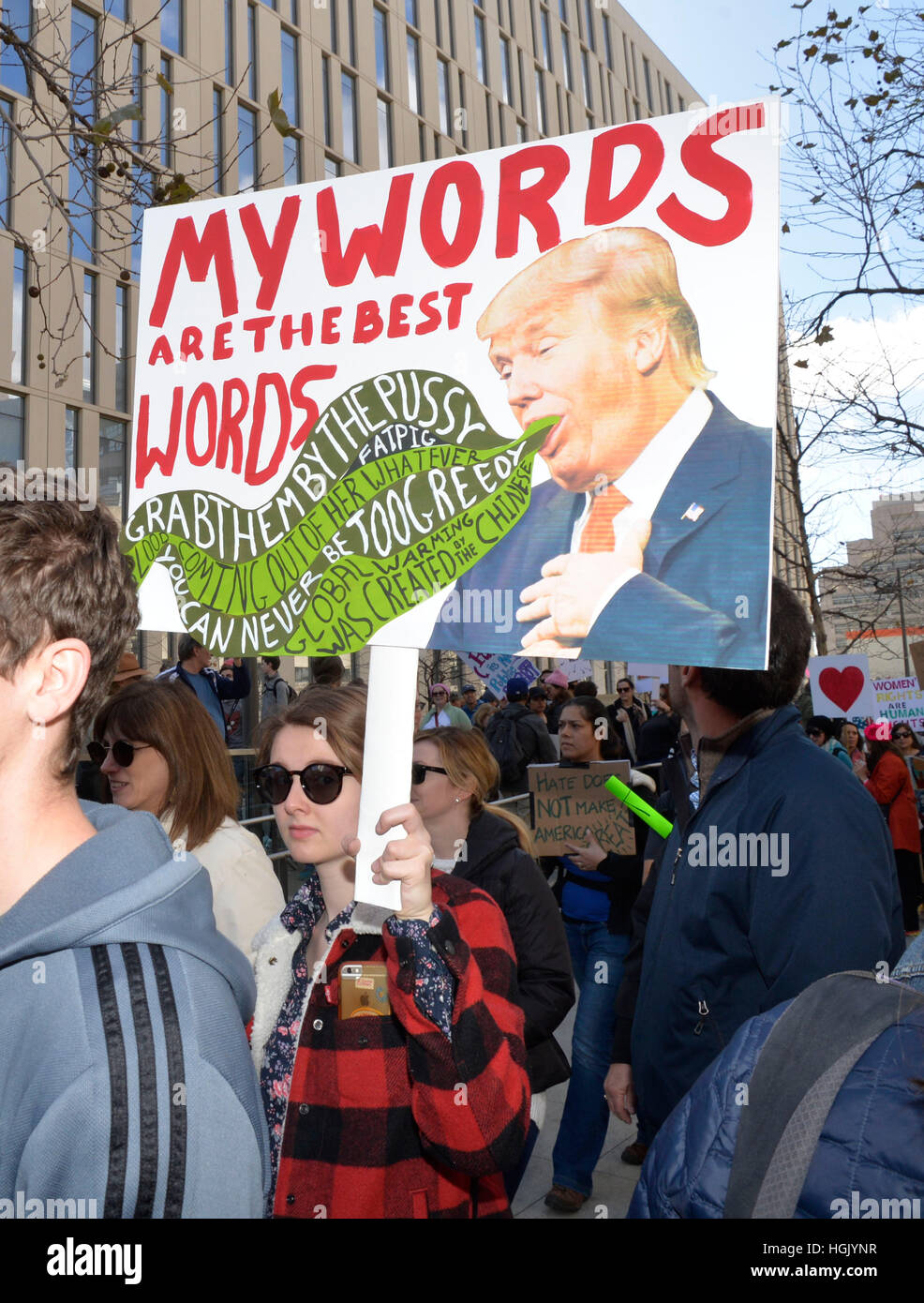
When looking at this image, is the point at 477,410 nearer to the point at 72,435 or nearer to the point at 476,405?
the point at 476,405

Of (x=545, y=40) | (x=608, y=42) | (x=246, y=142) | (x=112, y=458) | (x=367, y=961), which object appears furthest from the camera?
(x=608, y=42)

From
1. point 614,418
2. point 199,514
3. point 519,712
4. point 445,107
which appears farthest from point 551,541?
point 445,107

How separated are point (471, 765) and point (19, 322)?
67.6 feet

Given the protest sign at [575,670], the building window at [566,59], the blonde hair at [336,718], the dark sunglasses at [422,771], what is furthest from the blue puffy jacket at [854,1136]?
the building window at [566,59]

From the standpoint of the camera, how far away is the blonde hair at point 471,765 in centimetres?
346

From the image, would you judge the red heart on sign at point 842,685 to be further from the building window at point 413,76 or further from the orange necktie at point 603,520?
the building window at point 413,76

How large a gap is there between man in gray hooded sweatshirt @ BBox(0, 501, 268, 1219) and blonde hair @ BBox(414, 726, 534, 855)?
2.12 m

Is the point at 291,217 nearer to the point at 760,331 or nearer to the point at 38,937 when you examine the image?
the point at 760,331

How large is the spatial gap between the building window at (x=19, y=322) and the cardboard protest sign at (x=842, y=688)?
1597 centimetres

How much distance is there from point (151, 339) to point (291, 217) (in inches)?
14.9

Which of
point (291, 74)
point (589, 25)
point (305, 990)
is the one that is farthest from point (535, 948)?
point (589, 25)

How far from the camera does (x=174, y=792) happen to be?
10.2 feet

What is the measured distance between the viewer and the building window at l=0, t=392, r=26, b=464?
20.3m

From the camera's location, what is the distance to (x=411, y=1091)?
6.25 feet
